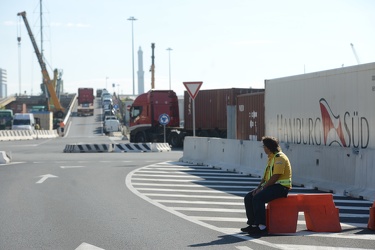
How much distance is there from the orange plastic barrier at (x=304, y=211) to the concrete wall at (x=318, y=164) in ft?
13.4

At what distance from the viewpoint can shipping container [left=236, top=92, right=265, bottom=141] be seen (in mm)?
29203

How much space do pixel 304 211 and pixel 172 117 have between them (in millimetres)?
34584

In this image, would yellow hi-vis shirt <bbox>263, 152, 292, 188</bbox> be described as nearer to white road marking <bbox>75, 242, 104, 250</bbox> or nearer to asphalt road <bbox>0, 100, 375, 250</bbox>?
asphalt road <bbox>0, 100, 375, 250</bbox>

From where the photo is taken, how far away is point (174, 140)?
4416 centimetres

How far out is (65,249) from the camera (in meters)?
9.08

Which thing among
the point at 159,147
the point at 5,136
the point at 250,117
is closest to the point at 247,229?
the point at 250,117

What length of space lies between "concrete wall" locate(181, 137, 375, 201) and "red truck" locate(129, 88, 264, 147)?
17.3m

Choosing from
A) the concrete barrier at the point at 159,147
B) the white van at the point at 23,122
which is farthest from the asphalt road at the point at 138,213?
the white van at the point at 23,122

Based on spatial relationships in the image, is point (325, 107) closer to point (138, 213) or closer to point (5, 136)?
point (138, 213)

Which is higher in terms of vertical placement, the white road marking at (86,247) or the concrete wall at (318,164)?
the concrete wall at (318,164)

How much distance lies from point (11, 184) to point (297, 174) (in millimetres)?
7320

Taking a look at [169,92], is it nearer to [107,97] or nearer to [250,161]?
[250,161]

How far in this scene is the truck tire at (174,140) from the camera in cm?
4406

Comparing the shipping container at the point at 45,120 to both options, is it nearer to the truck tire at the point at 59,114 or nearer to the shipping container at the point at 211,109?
the truck tire at the point at 59,114
